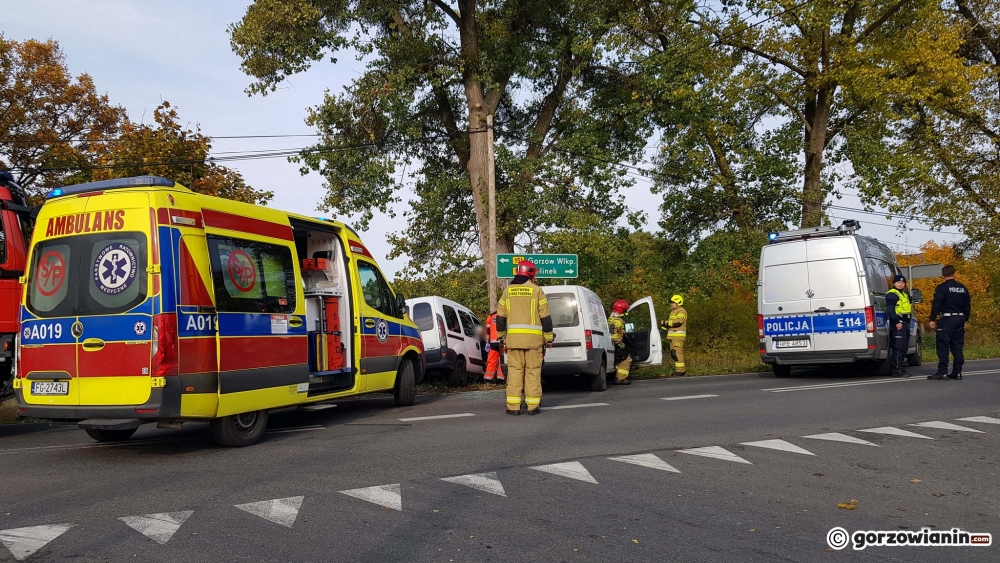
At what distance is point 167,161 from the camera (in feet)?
70.2

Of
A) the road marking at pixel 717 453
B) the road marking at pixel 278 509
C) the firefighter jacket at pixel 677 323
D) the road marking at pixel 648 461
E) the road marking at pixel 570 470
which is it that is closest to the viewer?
the road marking at pixel 278 509

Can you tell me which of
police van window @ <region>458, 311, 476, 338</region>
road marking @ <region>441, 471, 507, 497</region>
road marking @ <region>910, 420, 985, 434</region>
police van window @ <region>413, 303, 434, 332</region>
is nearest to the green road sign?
police van window @ <region>458, 311, 476, 338</region>

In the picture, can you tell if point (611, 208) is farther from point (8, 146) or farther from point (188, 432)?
A: point (8, 146)

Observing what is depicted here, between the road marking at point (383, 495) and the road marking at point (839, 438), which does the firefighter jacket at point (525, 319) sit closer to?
the road marking at point (839, 438)

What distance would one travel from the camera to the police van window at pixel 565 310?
1253 centimetres

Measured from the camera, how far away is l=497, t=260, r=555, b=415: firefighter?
31.1 feet

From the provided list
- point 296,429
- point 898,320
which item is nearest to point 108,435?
point 296,429

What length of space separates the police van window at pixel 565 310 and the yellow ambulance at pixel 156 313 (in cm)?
526

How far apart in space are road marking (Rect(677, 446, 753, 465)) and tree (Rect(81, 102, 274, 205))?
56.3 ft

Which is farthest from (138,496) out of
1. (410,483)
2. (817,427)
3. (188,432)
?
(817,427)

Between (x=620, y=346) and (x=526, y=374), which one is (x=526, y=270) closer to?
(x=526, y=374)

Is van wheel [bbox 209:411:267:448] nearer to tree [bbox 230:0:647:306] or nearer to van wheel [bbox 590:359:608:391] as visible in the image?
van wheel [bbox 590:359:608:391]

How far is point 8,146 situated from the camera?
23.8m

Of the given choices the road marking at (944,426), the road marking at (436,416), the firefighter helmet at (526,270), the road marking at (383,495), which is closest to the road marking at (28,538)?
the road marking at (383,495)
